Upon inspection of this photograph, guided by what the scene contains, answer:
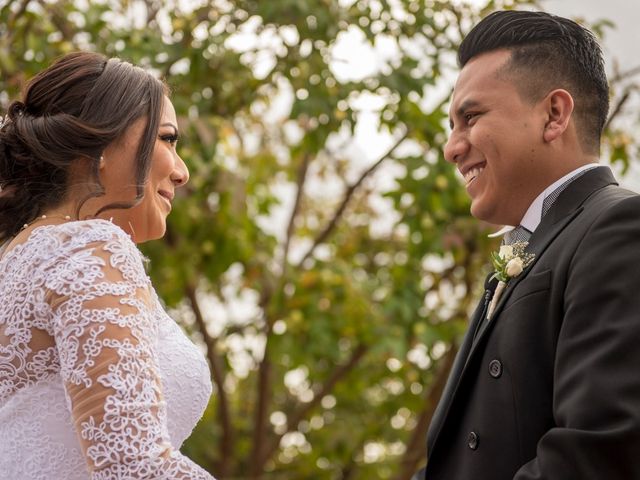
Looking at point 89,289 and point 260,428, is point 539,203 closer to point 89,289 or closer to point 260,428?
point 89,289

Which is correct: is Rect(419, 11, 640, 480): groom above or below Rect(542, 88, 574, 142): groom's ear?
below

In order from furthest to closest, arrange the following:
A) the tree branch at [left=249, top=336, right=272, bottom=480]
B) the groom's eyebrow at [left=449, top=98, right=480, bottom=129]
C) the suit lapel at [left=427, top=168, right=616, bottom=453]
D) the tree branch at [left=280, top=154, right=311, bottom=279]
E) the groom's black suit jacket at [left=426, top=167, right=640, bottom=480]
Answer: the tree branch at [left=280, top=154, right=311, bottom=279] → the tree branch at [left=249, top=336, right=272, bottom=480] → the groom's eyebrow at [left=449, top=98, right=480, bottom=129] → the suit lapel at [left=427, top=168, right=616, bottom=453] → the groom's black suit jacket at [left=426, top=167, right=640, bottom=480]

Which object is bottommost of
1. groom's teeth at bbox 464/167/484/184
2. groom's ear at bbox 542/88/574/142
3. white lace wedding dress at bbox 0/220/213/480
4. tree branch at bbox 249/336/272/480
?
tree branch at bbox 249/336/272/480

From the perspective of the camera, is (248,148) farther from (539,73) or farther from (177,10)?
(539,73)

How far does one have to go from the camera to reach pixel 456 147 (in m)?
2.67

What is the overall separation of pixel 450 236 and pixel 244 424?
4071 millimetres

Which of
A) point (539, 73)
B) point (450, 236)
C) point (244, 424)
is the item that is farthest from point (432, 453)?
point (244, 424)

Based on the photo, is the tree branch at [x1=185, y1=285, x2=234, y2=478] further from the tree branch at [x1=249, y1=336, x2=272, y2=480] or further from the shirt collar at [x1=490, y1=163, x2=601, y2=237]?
the shirt collar at [x1=490, y1=163, x2=601, y2=237]

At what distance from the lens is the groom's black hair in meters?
2.57

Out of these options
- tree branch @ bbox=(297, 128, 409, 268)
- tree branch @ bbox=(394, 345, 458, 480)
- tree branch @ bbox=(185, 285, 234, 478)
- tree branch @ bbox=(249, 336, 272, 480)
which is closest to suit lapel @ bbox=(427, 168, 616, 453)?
tree branch @ bbox=(297, 128, 409, 268)

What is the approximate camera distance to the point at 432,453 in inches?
98.4

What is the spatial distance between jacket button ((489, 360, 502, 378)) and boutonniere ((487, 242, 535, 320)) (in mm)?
149

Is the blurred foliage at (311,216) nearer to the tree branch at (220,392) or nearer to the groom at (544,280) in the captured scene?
the tree branch at (220,392)

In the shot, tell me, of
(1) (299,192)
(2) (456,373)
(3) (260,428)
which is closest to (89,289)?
(2) (456,373)
